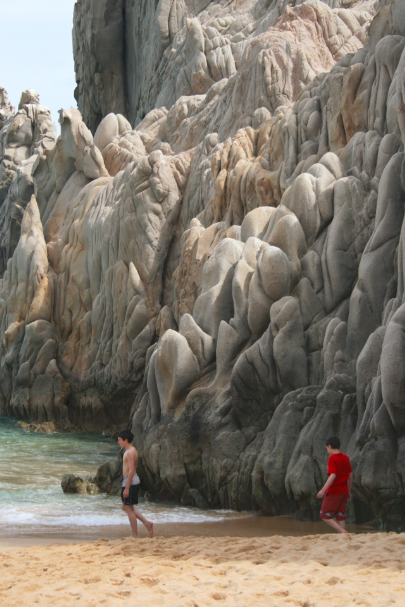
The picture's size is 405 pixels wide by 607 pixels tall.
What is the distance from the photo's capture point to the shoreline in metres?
7.47

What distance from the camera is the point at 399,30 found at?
11.2m

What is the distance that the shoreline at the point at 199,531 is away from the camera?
24.5ft

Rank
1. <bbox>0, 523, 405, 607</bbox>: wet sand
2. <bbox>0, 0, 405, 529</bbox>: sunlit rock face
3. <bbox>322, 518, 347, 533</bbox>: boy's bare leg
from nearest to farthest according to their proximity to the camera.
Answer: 1. <bbox>0, 523, 405, 607</bbox>: wet sand
2. <bbox>322, 518, 347, 533</bbox>: boy's bare leg
3. <bbox>0, 0, 405, 529</bbox>: sunlit rock face

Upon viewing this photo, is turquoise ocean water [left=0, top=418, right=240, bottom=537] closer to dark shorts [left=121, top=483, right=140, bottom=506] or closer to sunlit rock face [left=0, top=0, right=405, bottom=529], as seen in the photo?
sunlit rock face [left=0, top=0, right=405, bottom=529]

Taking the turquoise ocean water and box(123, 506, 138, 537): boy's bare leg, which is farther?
the turquoise ocean water

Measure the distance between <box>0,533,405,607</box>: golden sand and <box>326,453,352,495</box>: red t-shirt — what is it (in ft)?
1.69

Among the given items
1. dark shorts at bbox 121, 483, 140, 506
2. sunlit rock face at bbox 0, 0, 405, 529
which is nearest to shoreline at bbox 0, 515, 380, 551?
sunlit rock face at bbox 0, 0, 405, 529

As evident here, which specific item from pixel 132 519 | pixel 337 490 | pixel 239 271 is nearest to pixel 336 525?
pixel 337 490

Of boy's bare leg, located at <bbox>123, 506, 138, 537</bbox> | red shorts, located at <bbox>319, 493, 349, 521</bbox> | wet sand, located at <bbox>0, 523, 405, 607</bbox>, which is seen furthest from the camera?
boy's bare leg, located at <bbox>123, 506, 138, 537</bbox>

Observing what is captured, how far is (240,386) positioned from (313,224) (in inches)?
119

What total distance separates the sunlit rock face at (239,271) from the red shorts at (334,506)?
0.44m

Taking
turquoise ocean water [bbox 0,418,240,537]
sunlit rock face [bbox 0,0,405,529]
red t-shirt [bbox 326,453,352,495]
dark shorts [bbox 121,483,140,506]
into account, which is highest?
sunlit rock face [bbox 0,0,405,529]

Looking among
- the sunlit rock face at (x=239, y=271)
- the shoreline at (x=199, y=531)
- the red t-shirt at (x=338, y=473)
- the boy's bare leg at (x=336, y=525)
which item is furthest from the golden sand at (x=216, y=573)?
the sunlit rock face at (x=239, y=271)

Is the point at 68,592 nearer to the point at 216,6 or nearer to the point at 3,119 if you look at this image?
the point at 216,6
